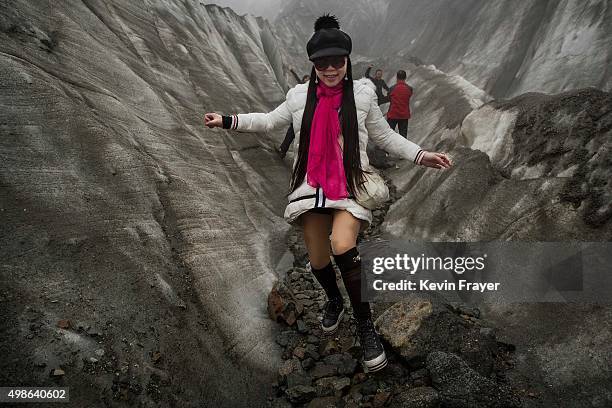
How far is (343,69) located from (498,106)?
6082 millimetres

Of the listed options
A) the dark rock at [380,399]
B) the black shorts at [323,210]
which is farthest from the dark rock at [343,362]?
the black shorts at [323,210]

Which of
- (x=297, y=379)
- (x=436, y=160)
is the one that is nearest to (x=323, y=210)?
(x=436, y=160)

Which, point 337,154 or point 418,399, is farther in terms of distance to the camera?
point 337,154

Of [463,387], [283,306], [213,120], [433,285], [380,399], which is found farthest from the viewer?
[433,285]

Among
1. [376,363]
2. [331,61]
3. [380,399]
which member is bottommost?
[380,399]

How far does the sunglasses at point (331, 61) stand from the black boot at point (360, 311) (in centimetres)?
155

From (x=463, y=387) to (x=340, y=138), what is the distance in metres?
2.24

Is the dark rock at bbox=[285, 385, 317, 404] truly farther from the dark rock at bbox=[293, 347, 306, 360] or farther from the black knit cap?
the black knit cap

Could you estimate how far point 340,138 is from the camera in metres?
3.73

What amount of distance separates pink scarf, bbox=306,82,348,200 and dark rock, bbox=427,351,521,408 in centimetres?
162

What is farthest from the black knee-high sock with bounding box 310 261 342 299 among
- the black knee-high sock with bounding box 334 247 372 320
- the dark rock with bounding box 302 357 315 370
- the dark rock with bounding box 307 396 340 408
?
the dark rock with bounding box 307 396 340 408

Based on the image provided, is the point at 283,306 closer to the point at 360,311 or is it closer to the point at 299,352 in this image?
the point at 299,352

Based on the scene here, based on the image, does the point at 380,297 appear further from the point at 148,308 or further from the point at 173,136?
the point at 173,136

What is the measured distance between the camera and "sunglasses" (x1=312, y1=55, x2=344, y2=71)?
11.7ft
